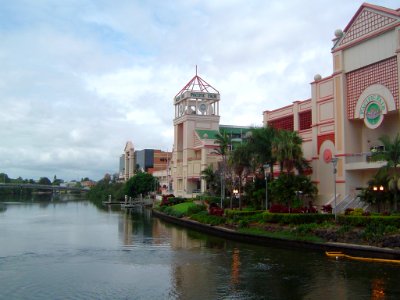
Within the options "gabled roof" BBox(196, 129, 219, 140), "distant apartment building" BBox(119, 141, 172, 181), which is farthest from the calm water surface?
"distant apartment building" BBox(119, 141, 172, 181)

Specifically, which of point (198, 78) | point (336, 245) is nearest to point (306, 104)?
point (336, 245)

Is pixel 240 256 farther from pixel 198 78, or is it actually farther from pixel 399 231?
pixel 198 78

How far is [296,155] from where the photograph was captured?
44938 mm

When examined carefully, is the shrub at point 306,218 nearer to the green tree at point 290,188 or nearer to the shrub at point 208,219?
the green tree at point 290,188

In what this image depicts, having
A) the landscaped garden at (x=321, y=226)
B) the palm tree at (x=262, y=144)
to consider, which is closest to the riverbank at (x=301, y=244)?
the landscaped garden at (x=321, y=226)

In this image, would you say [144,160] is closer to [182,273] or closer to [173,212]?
[173,212]

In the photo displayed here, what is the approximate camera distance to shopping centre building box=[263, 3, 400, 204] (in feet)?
132

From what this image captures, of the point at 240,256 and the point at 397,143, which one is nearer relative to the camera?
the point at 240,256

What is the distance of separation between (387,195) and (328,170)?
10.8 meters

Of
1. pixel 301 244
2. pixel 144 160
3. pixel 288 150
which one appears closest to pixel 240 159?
pixel 288 150

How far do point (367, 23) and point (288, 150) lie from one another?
1363cm

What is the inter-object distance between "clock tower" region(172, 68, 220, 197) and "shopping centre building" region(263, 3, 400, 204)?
37085 mm

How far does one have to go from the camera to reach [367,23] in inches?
1671

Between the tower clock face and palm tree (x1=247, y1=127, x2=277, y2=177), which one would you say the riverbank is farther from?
the tower clock face
